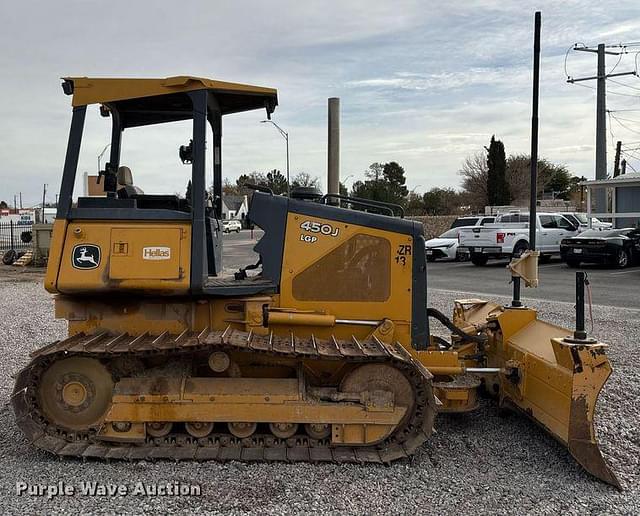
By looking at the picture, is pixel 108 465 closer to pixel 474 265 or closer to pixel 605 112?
pixel 474 265

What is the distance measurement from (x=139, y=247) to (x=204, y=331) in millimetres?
804

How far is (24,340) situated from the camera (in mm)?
9531

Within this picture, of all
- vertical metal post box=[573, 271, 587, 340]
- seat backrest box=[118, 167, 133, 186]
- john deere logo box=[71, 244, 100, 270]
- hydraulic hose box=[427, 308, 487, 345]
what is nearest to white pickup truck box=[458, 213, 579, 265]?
hydraulic hose box=[427, 308, 487, 345]

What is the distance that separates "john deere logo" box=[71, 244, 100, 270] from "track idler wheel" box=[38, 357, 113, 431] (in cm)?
69

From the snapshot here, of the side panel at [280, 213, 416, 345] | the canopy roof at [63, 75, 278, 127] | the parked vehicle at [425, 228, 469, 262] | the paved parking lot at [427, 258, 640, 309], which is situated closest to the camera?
the canopy roof at [63, 75, 278, 127]

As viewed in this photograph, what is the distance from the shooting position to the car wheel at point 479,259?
22.4 m

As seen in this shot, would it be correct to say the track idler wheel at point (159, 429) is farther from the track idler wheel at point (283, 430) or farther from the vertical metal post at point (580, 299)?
the vertical metal post at point (580, 299)

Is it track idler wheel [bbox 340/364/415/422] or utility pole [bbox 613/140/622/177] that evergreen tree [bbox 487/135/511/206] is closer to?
utility pole [bbox 613/140/622/177]

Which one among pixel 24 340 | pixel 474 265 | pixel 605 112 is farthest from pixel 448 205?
pixel 24 340

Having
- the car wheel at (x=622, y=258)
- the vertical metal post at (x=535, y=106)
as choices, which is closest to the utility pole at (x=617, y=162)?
the car wheel at (x=622, y=258)

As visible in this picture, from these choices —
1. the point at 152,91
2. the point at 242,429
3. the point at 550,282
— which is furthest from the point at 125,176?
the point at 550,282

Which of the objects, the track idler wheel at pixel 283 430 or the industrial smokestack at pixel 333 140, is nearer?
the track idler wheel at pixel 283 430

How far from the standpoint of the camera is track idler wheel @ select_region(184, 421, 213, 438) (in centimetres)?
475

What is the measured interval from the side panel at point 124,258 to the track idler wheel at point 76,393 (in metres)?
0.57
